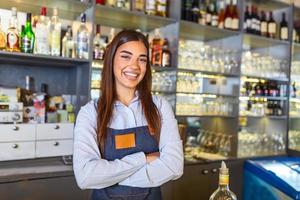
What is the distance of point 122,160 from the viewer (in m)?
1.25

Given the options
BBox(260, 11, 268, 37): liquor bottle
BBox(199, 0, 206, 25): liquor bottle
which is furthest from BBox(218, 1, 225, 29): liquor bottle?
BBox(260, 11, 268, 37): liquor bottle

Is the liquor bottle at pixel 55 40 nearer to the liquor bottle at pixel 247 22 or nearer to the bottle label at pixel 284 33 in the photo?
the liquor bottle at pixel 247 22

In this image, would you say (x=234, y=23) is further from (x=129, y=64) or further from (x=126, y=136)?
(x=126, y=136)

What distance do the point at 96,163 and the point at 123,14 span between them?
148cm

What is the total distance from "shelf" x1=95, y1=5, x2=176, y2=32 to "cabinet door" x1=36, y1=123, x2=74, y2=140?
88cm

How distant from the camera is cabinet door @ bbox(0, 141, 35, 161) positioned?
6.40 feet

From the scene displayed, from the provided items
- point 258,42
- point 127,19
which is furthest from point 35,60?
point 258,42

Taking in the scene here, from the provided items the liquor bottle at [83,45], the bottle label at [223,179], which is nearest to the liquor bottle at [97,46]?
the liquor bottle at [83,45]

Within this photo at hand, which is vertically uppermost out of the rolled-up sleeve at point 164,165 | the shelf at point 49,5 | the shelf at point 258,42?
the shelf at point 49,5

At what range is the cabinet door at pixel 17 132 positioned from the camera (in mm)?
1932

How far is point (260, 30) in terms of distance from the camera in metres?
3.12

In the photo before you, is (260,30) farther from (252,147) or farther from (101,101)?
(101,101)

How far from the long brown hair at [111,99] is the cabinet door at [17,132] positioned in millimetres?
848

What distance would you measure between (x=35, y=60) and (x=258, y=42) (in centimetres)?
221
